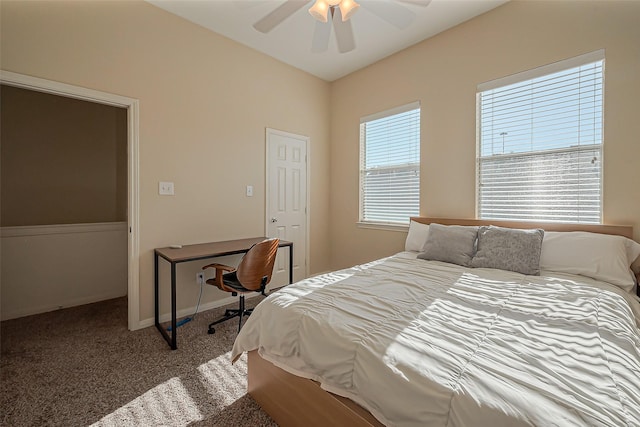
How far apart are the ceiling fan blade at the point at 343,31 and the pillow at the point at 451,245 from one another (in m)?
1.83

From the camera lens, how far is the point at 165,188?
288cm

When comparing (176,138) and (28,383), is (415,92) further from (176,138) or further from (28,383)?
(28,383)

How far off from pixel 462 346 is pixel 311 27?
3.28 meters

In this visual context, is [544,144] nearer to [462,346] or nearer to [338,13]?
[338,13]

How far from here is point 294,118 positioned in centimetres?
404

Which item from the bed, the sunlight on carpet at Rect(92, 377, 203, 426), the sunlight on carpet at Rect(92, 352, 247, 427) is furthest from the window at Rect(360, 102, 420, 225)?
the sunlight on carpet at Rect(92, 377, 203, 426)

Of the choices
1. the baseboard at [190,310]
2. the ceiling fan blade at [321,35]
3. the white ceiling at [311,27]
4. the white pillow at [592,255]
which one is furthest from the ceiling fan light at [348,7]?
the baseboard at [190,310]

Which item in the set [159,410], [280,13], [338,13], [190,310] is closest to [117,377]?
[159,410]

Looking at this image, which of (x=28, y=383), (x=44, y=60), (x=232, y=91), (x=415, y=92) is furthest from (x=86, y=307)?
(x=415, y=92)

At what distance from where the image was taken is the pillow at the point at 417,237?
304cm

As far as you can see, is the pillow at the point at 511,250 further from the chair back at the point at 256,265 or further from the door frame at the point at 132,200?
the door frame at the point at 132,200

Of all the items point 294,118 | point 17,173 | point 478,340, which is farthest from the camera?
point 294,118

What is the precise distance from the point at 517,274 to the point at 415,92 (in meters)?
2.38

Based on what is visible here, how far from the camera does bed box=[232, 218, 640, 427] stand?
33.6 inches
